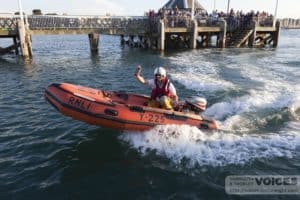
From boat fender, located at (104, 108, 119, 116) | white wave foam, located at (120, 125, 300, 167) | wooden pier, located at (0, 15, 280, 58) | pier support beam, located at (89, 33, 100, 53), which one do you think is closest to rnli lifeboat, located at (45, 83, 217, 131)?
boat fender, located at (104, 108, 119, 116)

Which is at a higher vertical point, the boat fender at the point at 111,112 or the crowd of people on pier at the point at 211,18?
the crowd of people on pier at the point at 211,18

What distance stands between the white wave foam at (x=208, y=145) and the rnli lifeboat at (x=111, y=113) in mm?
215

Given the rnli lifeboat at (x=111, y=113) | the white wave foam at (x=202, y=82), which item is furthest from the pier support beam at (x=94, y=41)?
the rnli lifeboat at (x=111, y=113)

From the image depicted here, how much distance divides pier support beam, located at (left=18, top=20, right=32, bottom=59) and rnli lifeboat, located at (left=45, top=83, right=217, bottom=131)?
1381 cm

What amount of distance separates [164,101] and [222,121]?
2237mm

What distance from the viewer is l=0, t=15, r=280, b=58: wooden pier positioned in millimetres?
20094

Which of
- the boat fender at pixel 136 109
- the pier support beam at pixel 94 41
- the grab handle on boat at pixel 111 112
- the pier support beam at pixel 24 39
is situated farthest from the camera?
the pier support beam at pixel 94 41

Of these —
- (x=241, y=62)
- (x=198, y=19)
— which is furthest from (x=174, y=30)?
(x=241, y=62)

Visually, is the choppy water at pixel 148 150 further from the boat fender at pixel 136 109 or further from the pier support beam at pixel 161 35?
the pier support beam at pixel 161 35

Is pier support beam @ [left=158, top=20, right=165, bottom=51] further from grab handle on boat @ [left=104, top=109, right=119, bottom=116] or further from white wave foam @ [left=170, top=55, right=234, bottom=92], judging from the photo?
grab handle on boat @ [left=104, top=109, right=119, bottom=116]

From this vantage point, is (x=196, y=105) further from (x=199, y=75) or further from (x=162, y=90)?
(x=199, y=75)

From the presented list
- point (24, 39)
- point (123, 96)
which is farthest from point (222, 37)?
point (123, 96)

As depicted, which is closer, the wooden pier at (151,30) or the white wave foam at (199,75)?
the white wave foam at (199,75)

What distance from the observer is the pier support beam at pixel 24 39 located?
1902 cm
